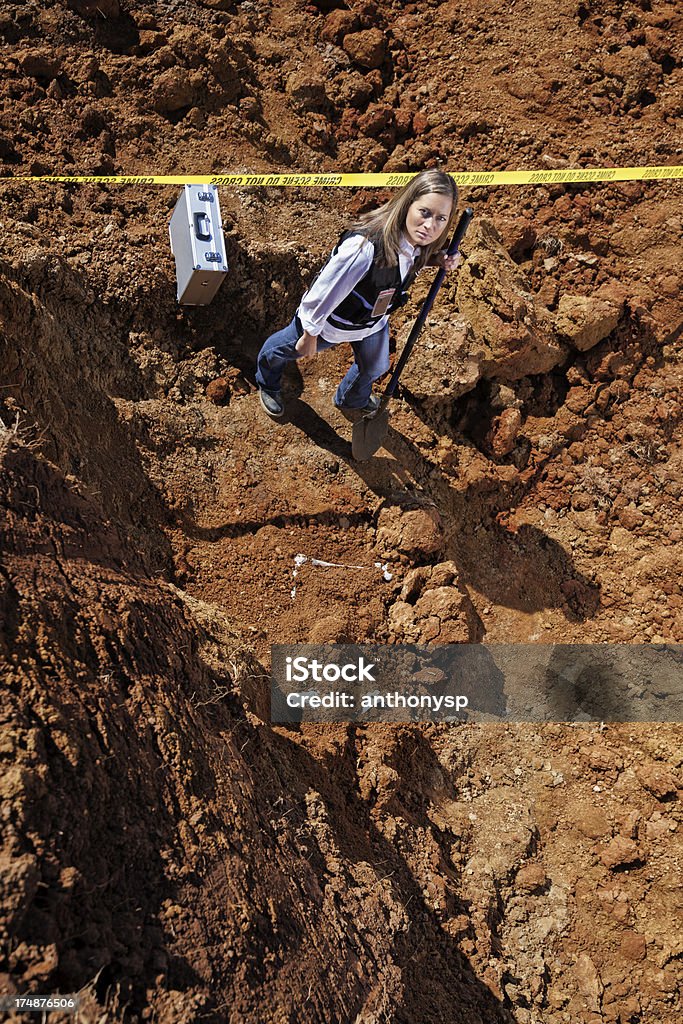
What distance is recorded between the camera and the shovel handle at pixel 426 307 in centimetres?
424

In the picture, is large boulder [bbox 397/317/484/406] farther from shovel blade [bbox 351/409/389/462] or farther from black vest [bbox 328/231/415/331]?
black vest [bbox 328/231/415/331]

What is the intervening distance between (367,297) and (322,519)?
133 centimetres

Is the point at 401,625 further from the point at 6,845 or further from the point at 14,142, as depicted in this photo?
the point at 14,142

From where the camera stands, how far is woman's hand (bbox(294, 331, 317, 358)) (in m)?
4.12

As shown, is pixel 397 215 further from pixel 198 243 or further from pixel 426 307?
pixel 198 243

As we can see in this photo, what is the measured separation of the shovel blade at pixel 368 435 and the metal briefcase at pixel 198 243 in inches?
48.9

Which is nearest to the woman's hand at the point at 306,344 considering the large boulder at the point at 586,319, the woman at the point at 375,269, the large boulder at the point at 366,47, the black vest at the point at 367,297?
the woman at the point at 375,269

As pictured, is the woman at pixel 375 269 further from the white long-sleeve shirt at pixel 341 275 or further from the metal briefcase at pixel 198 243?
the metal briefcase at pixel 198 243

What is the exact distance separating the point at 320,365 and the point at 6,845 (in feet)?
12.2

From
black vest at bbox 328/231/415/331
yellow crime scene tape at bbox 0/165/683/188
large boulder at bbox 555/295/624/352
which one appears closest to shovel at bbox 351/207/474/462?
black vest at bbox 328/231/415/331

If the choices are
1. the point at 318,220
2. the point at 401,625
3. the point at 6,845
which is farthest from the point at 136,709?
the point at 318,220

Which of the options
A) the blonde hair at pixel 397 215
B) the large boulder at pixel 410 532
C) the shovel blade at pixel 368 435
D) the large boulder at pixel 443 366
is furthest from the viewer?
the large boulder at pixel 443 366

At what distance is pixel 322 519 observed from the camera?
4.64 meters

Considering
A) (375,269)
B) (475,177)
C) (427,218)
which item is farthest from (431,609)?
(475,177)
